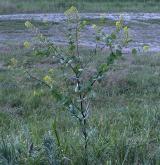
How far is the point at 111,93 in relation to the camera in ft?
32.3

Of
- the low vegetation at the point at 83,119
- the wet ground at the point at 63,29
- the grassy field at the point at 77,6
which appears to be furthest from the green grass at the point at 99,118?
the grassy field at the point at 77,6

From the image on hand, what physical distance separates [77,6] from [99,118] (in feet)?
72.3

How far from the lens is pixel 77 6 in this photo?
28.3m

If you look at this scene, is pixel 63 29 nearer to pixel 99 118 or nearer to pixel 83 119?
pixel 99 118

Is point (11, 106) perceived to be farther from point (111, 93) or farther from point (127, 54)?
point (127, 54)

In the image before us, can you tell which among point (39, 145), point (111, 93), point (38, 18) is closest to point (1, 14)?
point (38, 18)

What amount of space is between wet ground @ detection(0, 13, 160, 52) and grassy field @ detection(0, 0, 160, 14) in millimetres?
1808

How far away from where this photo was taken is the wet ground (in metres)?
17.4

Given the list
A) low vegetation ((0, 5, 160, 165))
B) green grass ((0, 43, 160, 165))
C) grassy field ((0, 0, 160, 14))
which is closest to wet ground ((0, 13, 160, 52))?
grassy field ((0, 0, 160, 14))

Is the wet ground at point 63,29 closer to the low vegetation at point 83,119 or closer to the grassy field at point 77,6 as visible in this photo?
the grassy field at point 77,6

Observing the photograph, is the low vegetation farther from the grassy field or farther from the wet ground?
the grassy field

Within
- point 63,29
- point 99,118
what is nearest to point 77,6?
point 63,29

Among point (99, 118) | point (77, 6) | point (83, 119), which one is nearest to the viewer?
point (83, 119)

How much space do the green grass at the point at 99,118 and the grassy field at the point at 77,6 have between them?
13335 millimetres
